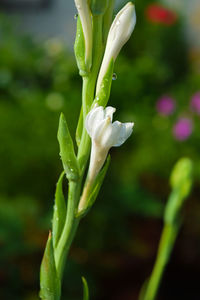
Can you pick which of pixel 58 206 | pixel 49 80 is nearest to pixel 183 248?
pixel 58 206

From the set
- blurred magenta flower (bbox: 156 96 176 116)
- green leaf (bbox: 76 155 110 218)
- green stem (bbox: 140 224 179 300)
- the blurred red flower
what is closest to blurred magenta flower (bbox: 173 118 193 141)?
blurred magenta flower (bbox: 156 96 176 116)

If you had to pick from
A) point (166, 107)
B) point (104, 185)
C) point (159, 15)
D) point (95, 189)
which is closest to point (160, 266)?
point (95, 189)

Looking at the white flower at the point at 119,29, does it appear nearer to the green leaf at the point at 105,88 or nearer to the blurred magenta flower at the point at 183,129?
the green leaf at the point at 105,88

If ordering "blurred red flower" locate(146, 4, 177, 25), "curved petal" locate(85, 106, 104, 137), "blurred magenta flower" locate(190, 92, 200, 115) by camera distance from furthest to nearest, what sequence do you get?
"blurred red flower" locate(146, 4, 177, 25), "blurred magenta flower" locate(190, 92, 200, 115), "curved petal" locate(85, 106, 104, 137)

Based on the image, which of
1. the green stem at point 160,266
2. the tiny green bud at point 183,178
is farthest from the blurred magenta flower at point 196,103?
the green stem at point 160,266

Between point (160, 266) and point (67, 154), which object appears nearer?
point (67, 154)

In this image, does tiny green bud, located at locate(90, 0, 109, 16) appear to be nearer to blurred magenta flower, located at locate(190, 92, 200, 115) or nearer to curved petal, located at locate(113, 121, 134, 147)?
curved petal, located at locate(113, 121, 134, 147)

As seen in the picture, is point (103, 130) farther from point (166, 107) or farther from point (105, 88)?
point (166, 107)
